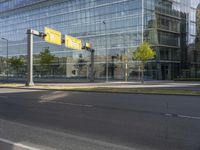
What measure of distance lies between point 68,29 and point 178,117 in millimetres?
67375

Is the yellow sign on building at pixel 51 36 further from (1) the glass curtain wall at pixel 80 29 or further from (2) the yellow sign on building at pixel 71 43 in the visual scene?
(1) the glass curtain wall at pixel 80 29

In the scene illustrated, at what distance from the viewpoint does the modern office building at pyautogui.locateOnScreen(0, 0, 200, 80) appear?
2346 inches

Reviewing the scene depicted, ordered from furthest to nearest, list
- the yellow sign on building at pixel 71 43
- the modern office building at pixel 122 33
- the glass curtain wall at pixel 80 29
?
the glass curtain wall at pixel 80 29, the modern office building at pixel 122 33, the yellow sign on building at pixel 71 43

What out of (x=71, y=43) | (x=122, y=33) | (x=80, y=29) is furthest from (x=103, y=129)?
(x=80, y=29)

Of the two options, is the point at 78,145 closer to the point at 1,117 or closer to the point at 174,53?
the point at 1,117

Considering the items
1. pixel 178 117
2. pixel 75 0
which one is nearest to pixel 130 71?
pixel 75 0

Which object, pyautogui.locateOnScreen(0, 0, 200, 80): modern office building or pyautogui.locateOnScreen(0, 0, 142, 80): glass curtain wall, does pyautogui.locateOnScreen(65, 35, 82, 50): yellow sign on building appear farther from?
pyautogui.locateOnScreen(0, 0, 142, 80): glass curtain wall

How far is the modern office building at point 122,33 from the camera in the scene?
5959cm

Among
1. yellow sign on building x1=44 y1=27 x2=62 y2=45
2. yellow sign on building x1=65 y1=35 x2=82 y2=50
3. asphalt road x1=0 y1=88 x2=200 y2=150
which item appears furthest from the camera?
yellow sign on building x1=65 y1=35 x2=82 y2=50

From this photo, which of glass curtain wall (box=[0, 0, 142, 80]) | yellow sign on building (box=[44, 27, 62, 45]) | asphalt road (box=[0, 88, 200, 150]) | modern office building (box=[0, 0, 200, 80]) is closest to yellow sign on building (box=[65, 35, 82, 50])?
yellow sign on building (box=[44, 27, 62, 45])

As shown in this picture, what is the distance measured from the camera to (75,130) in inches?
339

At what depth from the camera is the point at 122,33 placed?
206 ft

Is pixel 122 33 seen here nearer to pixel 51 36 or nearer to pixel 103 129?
pixel 51 36

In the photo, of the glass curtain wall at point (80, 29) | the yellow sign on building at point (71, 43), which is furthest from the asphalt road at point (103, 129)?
the glass curtain wall at point (80, 29)
